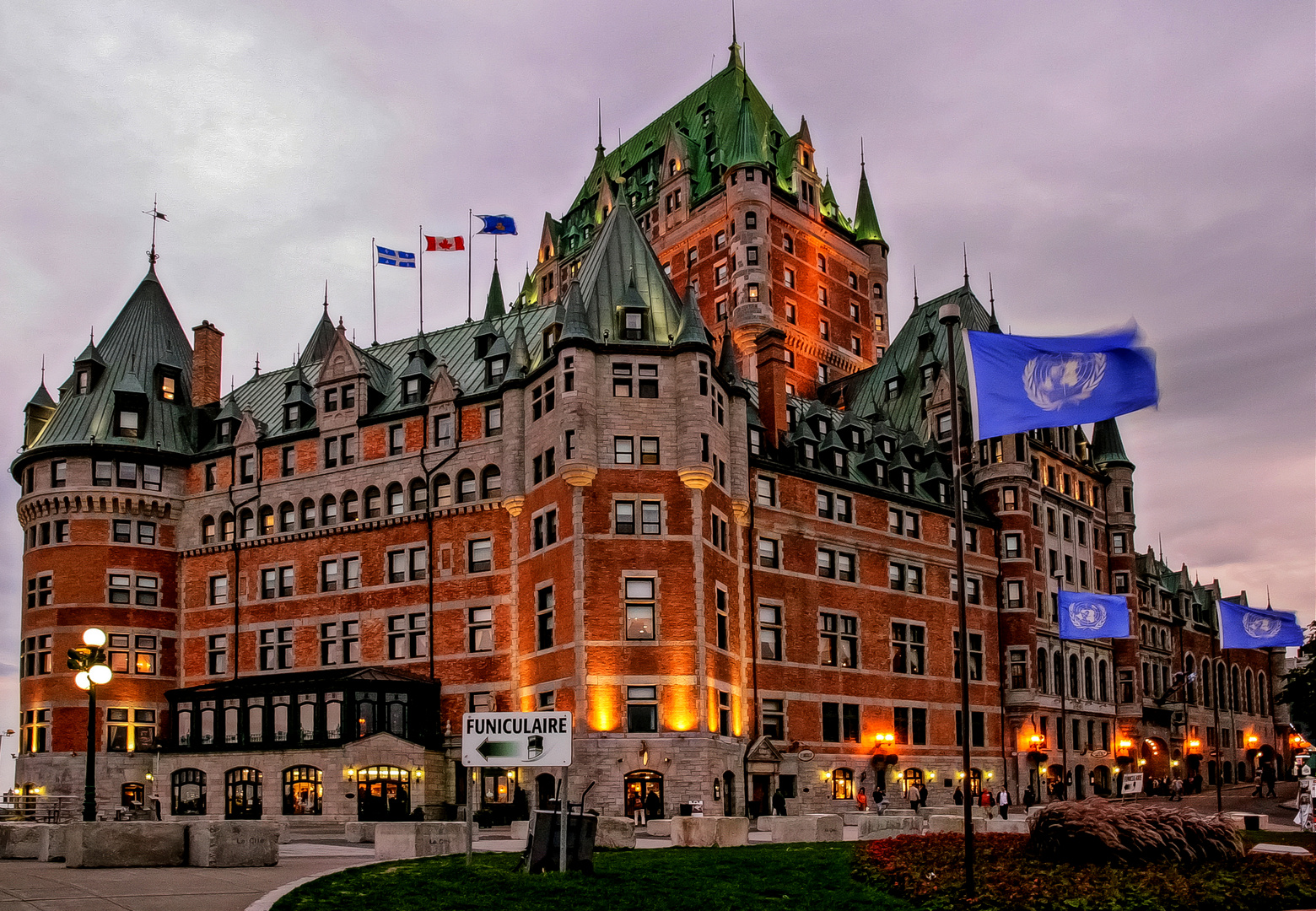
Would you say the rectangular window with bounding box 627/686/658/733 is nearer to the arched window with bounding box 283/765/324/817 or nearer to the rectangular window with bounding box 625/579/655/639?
the rectangular window with bounding box 625/579/655/639

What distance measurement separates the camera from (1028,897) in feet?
67.4

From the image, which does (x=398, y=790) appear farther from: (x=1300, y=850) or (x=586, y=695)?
(x=1300, y=850)

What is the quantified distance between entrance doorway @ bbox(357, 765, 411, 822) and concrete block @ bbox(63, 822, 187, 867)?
1270 inches

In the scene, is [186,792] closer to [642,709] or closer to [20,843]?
[642,709]

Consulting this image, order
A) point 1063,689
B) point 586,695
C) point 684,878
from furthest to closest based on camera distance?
point 1063,689
point 586,695
point 684,878

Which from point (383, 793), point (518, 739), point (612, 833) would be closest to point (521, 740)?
point (518, 739)

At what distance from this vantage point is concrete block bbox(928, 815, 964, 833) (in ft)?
122

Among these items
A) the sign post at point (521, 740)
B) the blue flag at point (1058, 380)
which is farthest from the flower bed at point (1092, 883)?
the blue flag at point (1058, 380)

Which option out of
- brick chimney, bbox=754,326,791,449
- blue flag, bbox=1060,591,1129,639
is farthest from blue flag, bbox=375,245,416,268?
blue flag, bbox=1060,591,1129,639

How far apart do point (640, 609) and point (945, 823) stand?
815 inches

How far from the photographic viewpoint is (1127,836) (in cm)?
2388

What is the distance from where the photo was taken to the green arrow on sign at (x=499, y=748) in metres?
24.1

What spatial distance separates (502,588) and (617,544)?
819 cm

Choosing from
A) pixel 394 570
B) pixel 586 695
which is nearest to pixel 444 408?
pixel 394 570
